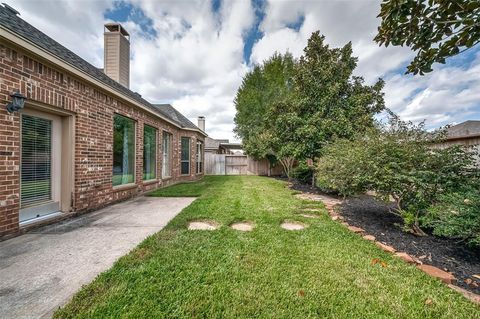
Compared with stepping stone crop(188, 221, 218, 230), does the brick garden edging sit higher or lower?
lower

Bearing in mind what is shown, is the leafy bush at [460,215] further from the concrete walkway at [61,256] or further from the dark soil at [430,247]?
the concrete walkway at [61,256]

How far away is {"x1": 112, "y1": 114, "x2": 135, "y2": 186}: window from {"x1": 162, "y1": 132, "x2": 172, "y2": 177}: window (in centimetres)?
245

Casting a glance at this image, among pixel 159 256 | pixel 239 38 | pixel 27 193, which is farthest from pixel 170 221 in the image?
pixel 239 38

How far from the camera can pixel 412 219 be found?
10.5 ft

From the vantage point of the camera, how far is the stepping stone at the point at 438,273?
2.10 meters

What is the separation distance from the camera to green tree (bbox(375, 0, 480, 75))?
222cm

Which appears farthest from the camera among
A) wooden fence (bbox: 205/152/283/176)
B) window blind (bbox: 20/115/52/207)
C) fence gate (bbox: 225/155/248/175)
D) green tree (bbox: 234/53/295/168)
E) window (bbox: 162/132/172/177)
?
green tree (bbox: 234/53/295/168)

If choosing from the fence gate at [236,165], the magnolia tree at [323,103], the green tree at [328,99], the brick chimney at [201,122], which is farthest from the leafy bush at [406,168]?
the brick chimney at [201,122]

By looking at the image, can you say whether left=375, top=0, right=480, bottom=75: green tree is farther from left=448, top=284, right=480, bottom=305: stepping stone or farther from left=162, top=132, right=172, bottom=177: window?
left=162, top=132, right=172, bottom=177: window

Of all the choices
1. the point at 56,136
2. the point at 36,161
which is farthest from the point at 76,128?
the point at 36,161

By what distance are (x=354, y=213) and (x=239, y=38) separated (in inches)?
356

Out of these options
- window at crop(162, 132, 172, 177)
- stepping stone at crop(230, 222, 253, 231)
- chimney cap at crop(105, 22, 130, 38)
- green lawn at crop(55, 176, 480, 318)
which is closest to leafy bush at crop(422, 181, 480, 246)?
green lawn at crop(55, 176, 480, 318)

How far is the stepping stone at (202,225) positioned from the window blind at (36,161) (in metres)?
2.82

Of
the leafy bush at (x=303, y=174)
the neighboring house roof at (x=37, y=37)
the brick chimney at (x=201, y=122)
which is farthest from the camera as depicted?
the brick chimney at (x=201, y=122)
